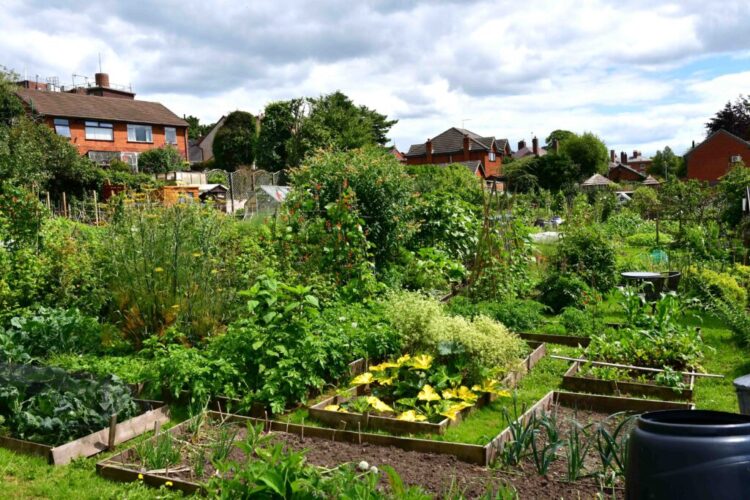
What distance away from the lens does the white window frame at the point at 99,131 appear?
42.0 metres

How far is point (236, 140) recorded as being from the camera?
5234 centimetres

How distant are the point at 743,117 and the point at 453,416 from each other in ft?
182

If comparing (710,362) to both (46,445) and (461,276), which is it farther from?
(46,445)

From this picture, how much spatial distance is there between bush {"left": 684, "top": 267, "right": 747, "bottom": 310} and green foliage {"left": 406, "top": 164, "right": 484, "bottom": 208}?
4.56 meters

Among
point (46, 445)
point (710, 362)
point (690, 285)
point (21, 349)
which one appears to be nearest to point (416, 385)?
point (46, 445)

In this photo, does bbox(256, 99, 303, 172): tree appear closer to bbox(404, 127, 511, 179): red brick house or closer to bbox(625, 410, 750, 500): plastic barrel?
bbox(404, 127, 511, 179): red brick house

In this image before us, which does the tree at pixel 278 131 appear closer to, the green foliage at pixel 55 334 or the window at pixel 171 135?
the window at pixel 171 135

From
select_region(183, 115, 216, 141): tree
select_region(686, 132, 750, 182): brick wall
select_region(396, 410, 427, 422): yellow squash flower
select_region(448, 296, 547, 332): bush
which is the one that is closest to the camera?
select_region(396, 410, 427, 422): yellow squash flower

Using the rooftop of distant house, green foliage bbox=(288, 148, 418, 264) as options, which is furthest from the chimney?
green foliage bbox=(288, 148, 418, 264)

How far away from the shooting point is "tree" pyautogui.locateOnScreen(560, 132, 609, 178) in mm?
52156

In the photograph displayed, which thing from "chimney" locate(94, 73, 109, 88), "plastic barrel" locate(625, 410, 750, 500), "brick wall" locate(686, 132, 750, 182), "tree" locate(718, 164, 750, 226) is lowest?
"plastic barrel" locate(625, 410, 750, 500)

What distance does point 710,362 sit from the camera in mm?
6895

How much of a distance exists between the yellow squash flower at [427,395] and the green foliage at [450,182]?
276 inches

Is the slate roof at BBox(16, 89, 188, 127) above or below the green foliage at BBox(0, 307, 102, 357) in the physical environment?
above
